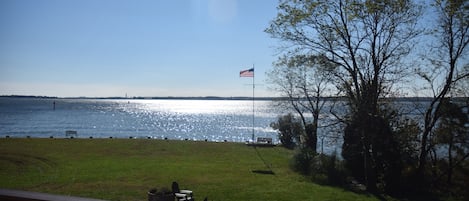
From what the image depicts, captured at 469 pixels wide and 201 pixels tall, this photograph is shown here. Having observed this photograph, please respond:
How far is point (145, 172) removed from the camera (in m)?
20.6

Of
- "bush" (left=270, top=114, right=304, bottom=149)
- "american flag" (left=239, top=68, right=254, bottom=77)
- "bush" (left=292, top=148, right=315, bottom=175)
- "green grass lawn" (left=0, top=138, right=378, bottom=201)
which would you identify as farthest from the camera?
"bush" (left=270, top=114, right=304, bottom=149)

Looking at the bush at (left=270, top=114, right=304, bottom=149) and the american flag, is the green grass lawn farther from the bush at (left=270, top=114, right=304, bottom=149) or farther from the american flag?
the bush at (left=270, top=114, right=304, bottom=149)

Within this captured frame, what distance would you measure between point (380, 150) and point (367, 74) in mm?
4181

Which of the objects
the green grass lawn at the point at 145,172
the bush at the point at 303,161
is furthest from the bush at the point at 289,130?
the bush at the point at 303,161

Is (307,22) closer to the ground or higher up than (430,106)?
higher up

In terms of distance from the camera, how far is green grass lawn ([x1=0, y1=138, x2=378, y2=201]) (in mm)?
16172

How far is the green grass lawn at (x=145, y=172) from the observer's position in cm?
1617

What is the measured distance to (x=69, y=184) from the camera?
17031mm

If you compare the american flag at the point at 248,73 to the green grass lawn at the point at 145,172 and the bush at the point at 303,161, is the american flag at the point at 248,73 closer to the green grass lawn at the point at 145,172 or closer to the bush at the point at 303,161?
the green grass lawn at the point at 145,172

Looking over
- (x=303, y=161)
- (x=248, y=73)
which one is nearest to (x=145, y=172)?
(x=303, y=161)

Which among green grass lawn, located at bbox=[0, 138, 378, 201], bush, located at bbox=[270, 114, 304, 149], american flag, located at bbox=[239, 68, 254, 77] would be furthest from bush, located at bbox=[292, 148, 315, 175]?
bush, located at bbox=[270, 114, 304, 149]

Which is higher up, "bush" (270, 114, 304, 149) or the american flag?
the american flag

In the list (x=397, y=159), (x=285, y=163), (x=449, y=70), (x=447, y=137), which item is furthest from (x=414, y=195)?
(x=285, y=163)

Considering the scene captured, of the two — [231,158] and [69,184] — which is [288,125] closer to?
[231,158]
